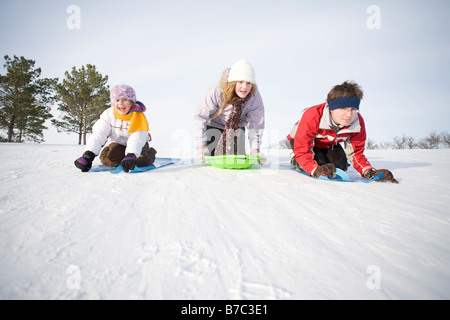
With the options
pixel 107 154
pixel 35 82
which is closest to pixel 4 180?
pixel 107 154

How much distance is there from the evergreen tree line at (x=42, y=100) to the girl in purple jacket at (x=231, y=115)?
47.5ft

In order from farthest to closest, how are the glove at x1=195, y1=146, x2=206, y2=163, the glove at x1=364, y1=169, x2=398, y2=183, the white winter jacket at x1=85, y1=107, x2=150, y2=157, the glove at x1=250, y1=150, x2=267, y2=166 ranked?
1. the glove at x1=195, y1=146, x2=206, y2=163
2. the glove at x1=250, y1=150, x2=267, y2=166
3. the white winter jacket at x1=85, y1=107, x2=150, y2=157
4. the glove at x1=364, y1=169, x2=398, y2=183

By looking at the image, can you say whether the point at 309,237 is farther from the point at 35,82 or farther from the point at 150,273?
the point at 35,82

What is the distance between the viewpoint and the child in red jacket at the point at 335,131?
1.84 meters

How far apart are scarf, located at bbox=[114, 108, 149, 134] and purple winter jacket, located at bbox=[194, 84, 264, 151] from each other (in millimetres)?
597

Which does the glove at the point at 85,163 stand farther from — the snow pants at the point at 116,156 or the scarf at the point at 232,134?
the scarf at the point at 232,134

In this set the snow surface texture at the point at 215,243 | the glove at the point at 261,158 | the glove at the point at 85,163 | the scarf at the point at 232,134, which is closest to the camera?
the snow surface texture at the point at 215,243

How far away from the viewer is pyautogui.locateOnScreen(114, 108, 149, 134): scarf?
206 cm

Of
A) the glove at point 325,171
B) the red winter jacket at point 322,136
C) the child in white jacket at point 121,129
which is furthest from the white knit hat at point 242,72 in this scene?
the glove at point 325,171

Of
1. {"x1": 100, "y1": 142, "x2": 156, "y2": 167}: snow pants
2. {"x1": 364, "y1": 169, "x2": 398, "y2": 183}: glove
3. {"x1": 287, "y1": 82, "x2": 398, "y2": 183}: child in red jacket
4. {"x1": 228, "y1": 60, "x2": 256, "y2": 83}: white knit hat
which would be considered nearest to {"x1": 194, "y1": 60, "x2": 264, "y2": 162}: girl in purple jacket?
{"x1": 228, "y1": 60, "x2": 256, "y2": 83}: white knit hat

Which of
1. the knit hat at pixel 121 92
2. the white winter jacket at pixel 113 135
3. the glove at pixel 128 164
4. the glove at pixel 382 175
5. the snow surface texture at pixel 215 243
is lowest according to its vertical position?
the snow surface texture at pixel 215 243

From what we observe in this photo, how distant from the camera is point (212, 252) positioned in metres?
0.69

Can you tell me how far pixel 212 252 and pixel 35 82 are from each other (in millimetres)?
19161

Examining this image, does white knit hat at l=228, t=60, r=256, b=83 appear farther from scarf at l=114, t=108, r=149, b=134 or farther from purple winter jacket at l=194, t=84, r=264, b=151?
scarf at l=114, t=108, r=149, b=134
